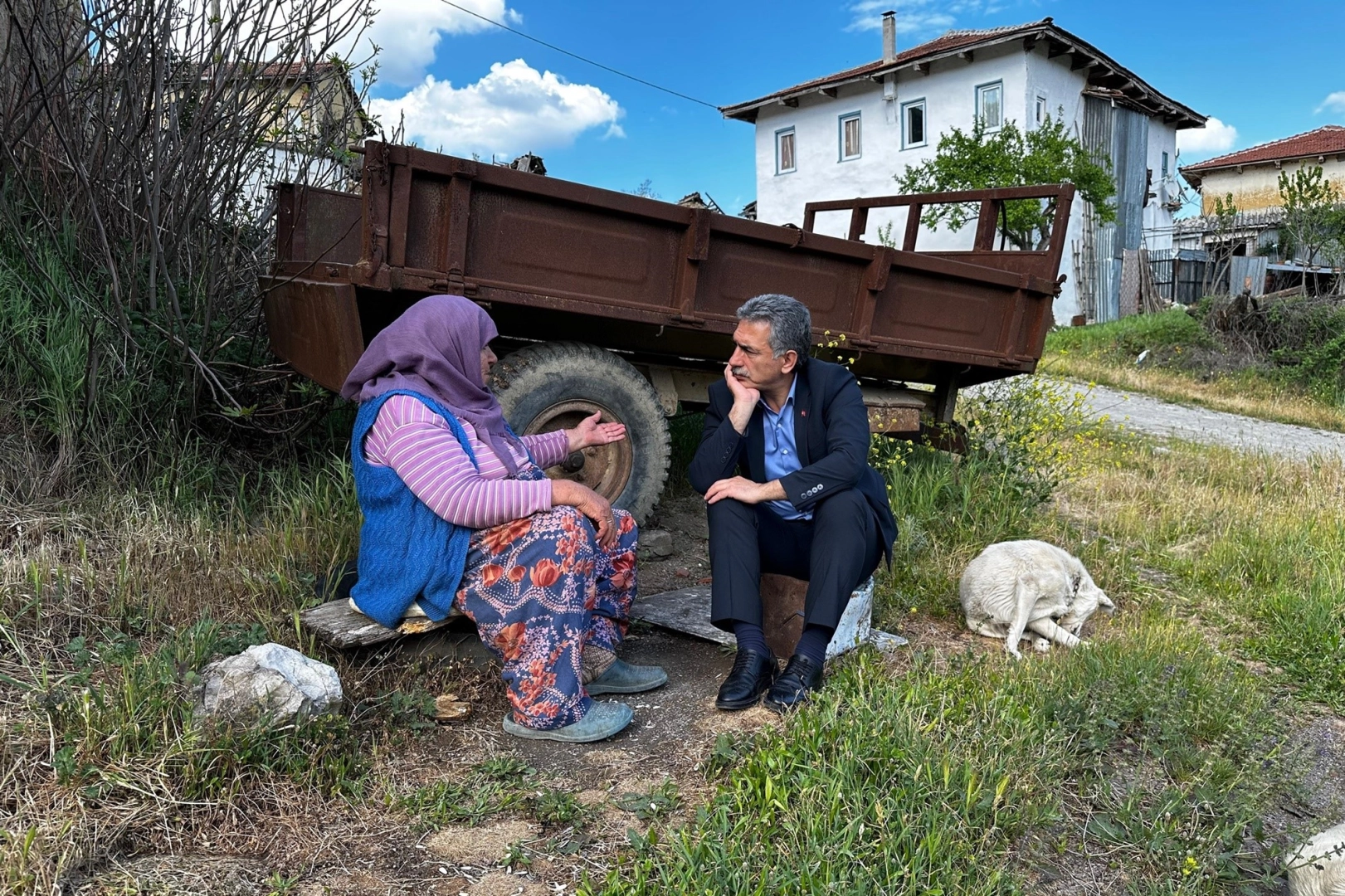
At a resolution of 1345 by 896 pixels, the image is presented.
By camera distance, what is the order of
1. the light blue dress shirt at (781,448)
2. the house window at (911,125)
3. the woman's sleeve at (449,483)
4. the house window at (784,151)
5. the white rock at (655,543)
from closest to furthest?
the woman's sleeve at (449,483), the light blue dress shirt at (781,448), the white rock at (655,543), the house window at (911,125), the house window at (784,151)

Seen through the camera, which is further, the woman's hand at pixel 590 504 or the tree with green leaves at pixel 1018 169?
the tree with green leaves at pixel 1018 169

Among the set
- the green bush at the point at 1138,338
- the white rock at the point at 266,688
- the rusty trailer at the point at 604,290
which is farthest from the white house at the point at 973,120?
the white rock at the point at 266,688

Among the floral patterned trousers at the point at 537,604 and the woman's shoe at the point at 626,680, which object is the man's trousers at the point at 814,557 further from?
the floral patterned trousers at the point at 537,604

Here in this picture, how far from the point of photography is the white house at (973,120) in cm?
2228

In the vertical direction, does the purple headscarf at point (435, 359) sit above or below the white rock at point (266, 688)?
above

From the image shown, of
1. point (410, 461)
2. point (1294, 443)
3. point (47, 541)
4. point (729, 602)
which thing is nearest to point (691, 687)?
point (729, 602)

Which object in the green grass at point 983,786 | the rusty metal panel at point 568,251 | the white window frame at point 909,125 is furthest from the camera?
the white window frame at point 909,125

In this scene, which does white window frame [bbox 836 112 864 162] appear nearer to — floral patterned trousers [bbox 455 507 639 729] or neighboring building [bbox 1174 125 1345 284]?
neighboring building [bbox 1174 125 1345 284]

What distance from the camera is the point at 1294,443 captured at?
10.6 meters

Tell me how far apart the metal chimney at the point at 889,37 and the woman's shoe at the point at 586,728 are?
81.7 ft

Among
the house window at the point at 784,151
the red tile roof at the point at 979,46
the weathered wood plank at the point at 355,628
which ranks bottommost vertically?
the weathered wood plank at the point at 355,628

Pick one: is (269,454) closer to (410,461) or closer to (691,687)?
(410,461)

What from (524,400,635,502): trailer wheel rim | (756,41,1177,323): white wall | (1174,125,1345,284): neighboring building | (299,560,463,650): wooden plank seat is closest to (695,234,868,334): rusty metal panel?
(524,400,635,502): trailer wheel rim

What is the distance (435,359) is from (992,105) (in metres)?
22.4
